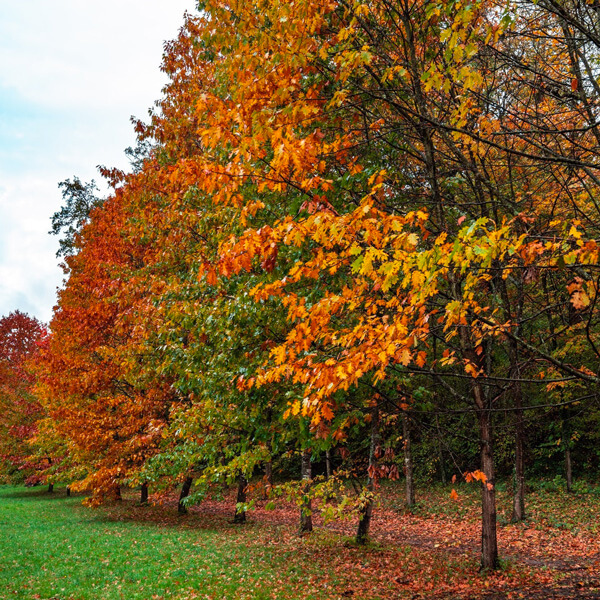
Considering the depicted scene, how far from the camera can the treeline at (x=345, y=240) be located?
3.61 metres

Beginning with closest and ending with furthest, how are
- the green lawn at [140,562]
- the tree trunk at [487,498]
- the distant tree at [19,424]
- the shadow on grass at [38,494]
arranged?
the tree trunk at [487,498], the green lawn at [140,562], the distant tree at [19,424], the shadow on grass at [38,494]

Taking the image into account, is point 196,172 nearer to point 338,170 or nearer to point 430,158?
point 338,170

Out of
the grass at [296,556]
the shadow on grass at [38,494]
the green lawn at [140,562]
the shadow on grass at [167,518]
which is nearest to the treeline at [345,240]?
the grass at [296,556]

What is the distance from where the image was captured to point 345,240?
378 cm

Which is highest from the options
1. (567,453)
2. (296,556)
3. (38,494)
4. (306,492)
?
Result: (306,492)

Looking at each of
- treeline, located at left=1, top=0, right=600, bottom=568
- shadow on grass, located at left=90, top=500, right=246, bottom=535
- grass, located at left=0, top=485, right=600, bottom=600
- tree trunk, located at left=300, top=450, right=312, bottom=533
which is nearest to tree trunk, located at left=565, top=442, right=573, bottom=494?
treeline, located at left=1, top=0, right=600, bottom=568

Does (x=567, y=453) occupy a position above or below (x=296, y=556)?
above

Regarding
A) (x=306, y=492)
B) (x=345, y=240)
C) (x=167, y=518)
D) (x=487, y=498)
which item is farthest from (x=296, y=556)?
(x=345, y=240)

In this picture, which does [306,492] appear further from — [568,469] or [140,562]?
[568,469]

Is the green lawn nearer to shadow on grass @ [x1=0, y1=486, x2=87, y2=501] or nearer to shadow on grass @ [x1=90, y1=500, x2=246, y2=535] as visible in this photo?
shadow on grass @ [x1=90, y1=500, x2=246, y2=535]

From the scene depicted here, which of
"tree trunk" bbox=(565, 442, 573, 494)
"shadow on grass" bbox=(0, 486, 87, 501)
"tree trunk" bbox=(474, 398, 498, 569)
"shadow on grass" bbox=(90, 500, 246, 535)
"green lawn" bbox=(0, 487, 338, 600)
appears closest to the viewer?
"tree trunk" bbox=(474, 398, 498, 569)

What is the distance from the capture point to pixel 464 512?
48.9 ft

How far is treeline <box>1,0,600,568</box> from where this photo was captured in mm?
3605

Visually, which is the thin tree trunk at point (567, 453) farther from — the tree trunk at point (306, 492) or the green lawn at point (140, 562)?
the green lawn at point (140, 562)
